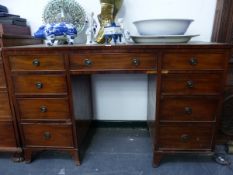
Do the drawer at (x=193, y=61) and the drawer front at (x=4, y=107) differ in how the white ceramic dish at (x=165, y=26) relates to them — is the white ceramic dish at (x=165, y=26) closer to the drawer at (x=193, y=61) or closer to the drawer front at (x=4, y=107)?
the drawer at (x=193, y=61)

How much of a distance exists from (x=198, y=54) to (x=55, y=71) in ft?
2.63

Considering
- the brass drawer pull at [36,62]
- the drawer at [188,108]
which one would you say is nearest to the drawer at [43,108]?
the brass drawer pull at [36,62]

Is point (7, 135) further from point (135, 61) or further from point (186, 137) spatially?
point (186, 137)

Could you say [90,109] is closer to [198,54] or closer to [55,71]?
[55,71]

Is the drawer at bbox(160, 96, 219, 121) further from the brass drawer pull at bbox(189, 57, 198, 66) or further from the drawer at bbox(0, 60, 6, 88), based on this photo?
the drawer at bbox(0, 60, 6, 88)

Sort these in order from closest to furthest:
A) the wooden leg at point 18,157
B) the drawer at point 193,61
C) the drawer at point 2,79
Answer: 1. the drawer at point 193,61
2. the drawer at point 2,79
3. the wooden leg at point 18,157

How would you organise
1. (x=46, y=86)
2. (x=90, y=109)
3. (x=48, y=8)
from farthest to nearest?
(x=90, y=109)
(x=48, y=8)
(x=46, y=86)

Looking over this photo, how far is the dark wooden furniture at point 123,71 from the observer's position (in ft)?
3.35

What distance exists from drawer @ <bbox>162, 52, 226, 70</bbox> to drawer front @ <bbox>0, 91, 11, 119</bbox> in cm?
98

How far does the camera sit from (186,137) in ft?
3.86

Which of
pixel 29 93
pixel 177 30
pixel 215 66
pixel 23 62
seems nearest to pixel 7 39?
pixel 23 62

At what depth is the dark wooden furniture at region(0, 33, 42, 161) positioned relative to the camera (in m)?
1.13

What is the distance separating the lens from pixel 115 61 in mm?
1042

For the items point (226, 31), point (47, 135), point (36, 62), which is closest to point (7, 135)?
point (47, 135)
